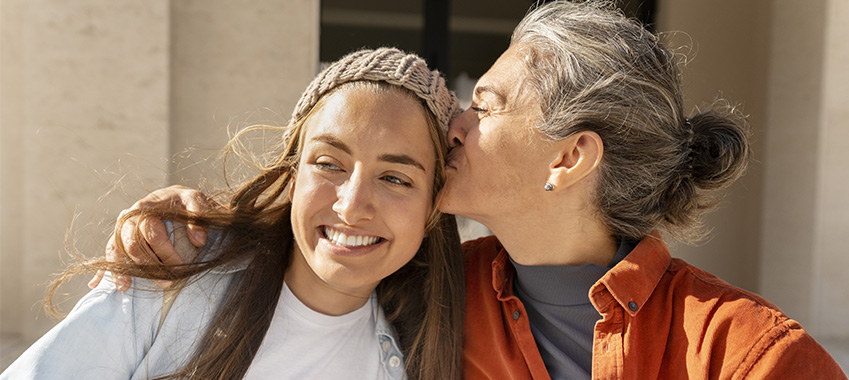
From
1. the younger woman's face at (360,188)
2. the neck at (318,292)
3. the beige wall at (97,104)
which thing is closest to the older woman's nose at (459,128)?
the younger woman's face at (360,188)

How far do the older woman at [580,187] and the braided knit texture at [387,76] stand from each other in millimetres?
135

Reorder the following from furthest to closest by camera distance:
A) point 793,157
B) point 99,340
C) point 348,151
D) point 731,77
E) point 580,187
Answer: point 731,77 < point 793,157 < point 580,187 < point 348,151 < point 99,340

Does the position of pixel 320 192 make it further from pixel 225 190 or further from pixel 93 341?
pixel 93 341

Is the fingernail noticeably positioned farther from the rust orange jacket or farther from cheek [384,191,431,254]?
the rust orange jacket

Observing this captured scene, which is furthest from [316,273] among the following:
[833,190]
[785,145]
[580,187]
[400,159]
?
[785,145]

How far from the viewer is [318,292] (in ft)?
6.11

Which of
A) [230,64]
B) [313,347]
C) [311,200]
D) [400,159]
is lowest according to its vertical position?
[313,347]

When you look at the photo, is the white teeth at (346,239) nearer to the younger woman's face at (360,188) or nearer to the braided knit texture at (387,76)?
the younger woman's face at (360,188)

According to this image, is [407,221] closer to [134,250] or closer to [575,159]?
[575,159]

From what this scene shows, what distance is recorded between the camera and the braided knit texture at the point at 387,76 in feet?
5.79

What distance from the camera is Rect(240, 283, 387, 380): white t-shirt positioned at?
1778 millimetres

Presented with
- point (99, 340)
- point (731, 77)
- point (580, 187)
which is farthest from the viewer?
point (731, 77)

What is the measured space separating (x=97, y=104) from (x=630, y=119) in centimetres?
288

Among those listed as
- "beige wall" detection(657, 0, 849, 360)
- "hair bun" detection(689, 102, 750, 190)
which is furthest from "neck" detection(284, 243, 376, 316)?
"beige wall" detection(657, 0, 849, 360)
